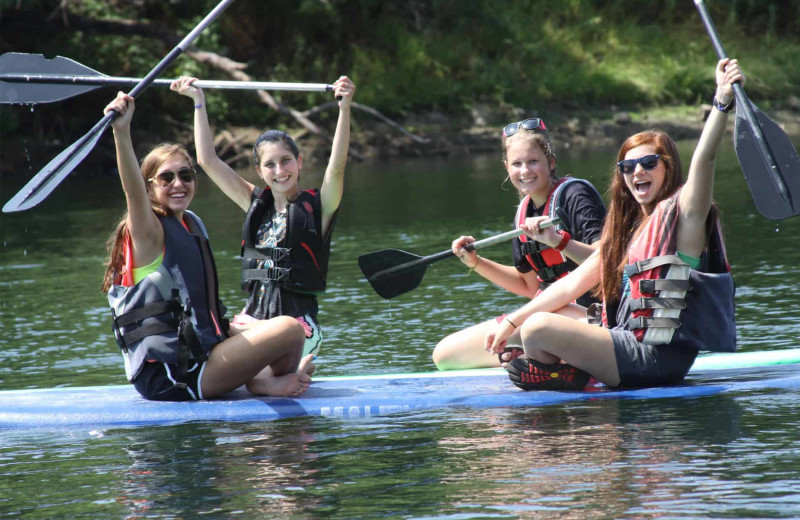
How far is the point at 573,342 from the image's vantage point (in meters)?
4.25

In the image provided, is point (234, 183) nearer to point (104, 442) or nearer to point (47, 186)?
point (47, 186)

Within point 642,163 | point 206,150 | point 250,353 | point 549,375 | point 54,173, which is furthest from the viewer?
point 206,150

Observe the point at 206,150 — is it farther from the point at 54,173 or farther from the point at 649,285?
the point at 649,285

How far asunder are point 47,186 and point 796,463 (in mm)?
2950

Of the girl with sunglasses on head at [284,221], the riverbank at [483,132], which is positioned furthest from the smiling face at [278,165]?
the riverbank at [483,132]

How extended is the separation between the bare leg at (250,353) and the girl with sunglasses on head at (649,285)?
35.3 inches

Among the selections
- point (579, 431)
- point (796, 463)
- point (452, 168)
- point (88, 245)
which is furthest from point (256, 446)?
point (452, 168)

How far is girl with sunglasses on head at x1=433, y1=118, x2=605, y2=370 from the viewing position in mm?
4738

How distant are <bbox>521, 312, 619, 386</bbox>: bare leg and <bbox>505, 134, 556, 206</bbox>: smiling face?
0.76 meters

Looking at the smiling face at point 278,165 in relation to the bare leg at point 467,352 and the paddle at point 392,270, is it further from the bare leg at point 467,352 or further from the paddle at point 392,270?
the bare leg at point 467,352

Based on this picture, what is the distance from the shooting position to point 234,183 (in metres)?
5.04

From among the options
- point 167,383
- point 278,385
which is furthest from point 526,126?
point 167,383

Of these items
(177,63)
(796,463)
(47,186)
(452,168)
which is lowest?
(796,463)

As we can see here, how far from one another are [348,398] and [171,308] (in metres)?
0.83
